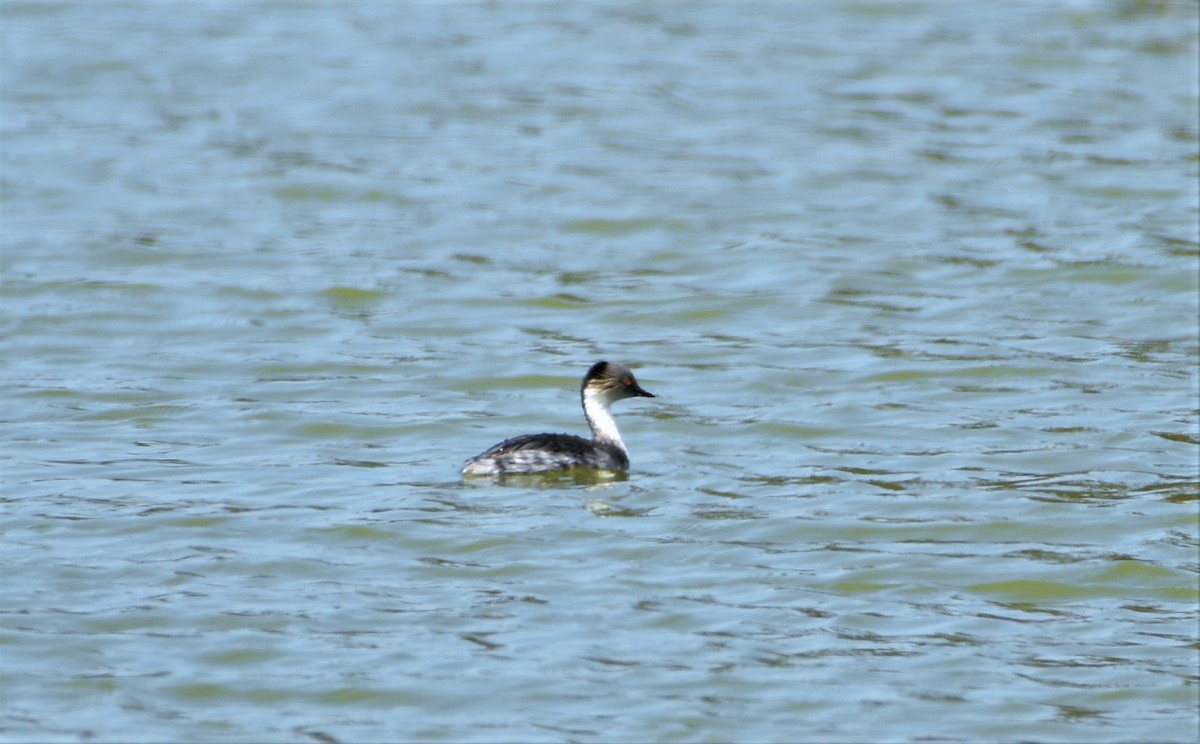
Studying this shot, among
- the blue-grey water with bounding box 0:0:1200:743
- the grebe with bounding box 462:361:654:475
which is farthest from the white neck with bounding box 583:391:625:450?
the blue-grey water with bounding box 0:0:1200:743

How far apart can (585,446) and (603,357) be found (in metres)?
3.13

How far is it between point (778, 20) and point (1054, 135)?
6.16 m

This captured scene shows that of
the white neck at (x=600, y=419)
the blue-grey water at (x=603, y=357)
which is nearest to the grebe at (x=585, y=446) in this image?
the white neck at (x=600, y=419)

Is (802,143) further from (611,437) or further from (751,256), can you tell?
(611,437)

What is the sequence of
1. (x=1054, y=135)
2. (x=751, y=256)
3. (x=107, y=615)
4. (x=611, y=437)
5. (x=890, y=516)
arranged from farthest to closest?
1. (x=1054, y=135)
2. (x=751, y=256)
3. (x=611, y=437)
4. (x=890, y=516)
5. (x=107, y=615)

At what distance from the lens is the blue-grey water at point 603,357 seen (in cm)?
902

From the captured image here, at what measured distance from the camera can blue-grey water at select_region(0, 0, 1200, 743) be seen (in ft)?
29.6

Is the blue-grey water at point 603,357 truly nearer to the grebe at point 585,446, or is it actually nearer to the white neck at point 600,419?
the grebe at point 585,446

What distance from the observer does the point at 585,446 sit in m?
12.0

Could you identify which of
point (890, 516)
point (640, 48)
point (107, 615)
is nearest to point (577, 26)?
point (640, 48)

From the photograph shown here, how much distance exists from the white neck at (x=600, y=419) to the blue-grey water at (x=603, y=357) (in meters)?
0.35

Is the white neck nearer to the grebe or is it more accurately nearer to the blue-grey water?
the grebe

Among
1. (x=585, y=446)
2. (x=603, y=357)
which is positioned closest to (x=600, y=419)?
(x=585, y=446)

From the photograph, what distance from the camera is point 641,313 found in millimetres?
16281
